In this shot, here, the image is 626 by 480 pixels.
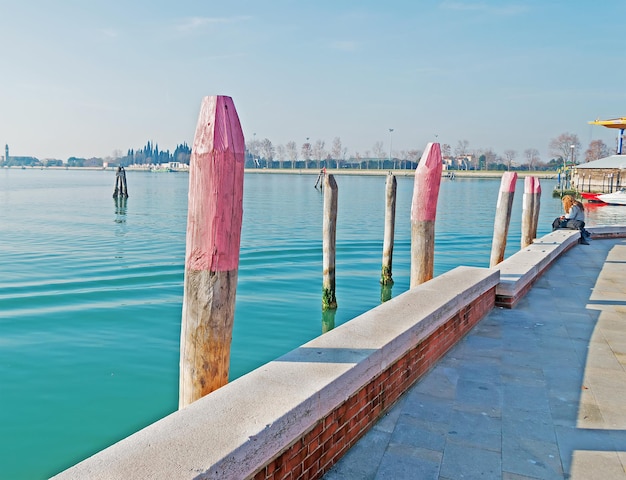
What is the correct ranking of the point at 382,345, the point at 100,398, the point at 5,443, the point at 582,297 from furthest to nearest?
the point at 582,297 < the point at 100,398 < the point at 5,443 < the point at 382,345

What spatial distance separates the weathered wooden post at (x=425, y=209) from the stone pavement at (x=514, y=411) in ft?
3.93

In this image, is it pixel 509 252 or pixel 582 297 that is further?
pixel 509 252

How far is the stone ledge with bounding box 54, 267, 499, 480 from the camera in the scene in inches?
86.1

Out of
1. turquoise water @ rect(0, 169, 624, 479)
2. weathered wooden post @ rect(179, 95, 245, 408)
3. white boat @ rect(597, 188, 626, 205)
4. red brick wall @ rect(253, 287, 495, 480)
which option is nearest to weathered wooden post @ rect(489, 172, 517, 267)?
turquoise water @ rect(0, 169, 624, 479)

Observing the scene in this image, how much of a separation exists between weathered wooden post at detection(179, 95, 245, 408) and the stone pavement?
41.1 inches

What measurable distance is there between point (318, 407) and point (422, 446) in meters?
0.84

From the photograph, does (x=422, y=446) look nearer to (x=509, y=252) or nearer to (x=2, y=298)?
(x=2, y=298)

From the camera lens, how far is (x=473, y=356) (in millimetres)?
4891

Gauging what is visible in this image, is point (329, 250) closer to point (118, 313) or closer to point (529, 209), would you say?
point (118, 313)

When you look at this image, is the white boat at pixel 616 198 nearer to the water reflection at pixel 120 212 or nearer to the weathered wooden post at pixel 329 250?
Answer: the water reflection at pixel 120 212

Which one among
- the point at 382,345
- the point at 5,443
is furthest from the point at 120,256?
the point at 382,345

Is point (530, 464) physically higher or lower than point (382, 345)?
lower

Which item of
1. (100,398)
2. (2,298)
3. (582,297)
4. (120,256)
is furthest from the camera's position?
(120,256)

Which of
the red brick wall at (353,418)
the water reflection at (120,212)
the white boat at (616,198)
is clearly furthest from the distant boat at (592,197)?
the red brick wall at (353,418)
